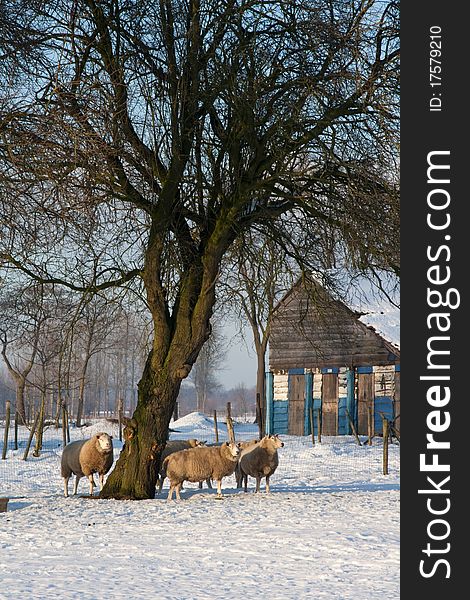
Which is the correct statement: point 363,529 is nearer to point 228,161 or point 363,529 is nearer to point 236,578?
point 236,578

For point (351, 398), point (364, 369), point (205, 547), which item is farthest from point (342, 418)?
point (205, 547)

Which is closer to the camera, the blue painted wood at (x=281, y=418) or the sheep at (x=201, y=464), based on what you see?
the sheep at (x=201, y=464)

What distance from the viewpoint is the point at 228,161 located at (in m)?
17.5

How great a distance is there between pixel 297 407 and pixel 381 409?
3544mm

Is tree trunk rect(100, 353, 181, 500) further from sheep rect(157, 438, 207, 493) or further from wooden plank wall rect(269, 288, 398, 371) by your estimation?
wooden plank wall rect(269, 288, 398, 371)

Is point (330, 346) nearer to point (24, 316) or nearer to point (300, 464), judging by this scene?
point (300, 464)

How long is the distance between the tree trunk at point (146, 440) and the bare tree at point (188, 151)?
3cm

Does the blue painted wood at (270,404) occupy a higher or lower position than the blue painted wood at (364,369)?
lower

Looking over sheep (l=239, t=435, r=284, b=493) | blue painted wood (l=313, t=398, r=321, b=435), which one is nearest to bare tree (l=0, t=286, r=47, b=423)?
sheep (l=239, t=435, r=284, b=493)

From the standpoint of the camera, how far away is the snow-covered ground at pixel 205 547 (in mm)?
9484

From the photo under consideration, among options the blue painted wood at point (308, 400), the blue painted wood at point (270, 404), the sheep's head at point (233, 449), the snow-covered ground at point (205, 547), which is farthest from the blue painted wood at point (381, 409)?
the sheep's head at point (233, 449)

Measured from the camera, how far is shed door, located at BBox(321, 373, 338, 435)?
119 ft

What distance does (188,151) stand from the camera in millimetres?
16969

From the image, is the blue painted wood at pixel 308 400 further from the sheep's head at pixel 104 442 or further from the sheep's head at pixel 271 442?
the sheep's head at pixel 104 442
